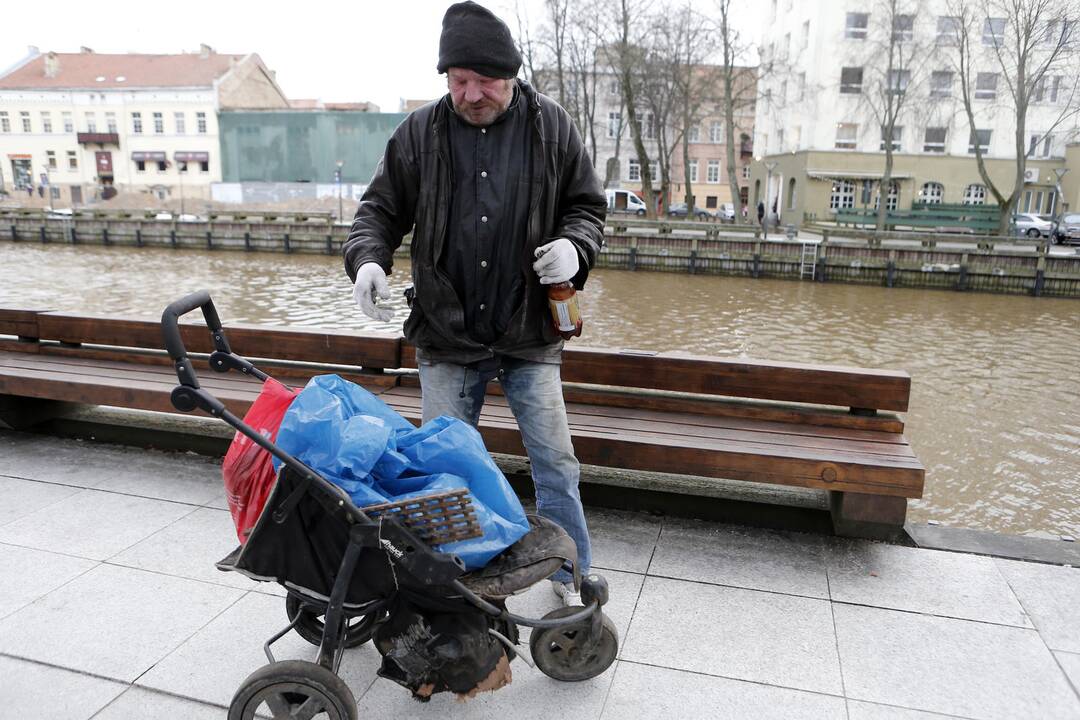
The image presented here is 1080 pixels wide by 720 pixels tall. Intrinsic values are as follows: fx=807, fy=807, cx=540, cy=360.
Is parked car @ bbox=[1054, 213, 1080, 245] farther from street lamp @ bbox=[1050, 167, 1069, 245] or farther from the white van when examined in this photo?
the white van

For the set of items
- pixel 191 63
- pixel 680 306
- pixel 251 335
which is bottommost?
pixel 680 306

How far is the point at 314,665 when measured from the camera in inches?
87.9

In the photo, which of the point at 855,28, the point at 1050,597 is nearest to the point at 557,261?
the point at 1050,597

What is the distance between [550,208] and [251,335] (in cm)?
275

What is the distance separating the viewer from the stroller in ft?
7.07

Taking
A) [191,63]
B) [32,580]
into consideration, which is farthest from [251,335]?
[191,63]

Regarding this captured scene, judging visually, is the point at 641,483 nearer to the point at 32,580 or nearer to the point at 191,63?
the point at 32,580

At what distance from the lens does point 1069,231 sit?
113ft

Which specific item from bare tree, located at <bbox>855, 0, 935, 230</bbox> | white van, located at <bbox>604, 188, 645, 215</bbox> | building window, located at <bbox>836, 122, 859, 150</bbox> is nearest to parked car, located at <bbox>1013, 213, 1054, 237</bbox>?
bare tree, located at <bbox>855, 0, 935, 230</bbox>

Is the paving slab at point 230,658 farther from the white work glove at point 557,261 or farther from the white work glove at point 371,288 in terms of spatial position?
the white work glove at point 557,261

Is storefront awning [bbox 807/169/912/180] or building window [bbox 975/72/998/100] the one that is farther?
storefront awning [bbox 807/169/912/180]

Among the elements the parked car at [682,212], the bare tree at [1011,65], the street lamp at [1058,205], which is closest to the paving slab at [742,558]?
the street lamp at [1058,205]

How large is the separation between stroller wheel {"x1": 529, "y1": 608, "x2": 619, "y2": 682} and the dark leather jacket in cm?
95

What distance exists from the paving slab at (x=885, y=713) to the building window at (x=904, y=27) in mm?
39525
